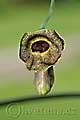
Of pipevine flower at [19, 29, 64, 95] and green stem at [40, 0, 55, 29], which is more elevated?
green stem at [40, 0, 55, 29]

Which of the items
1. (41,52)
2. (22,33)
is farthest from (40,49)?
(22,33)

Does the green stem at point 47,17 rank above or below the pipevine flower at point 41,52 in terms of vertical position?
above

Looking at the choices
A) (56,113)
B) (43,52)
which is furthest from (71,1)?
(56,113)

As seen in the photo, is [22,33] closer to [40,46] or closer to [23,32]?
[23,32]

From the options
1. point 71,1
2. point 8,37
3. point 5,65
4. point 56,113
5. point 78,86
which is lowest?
point 56,113

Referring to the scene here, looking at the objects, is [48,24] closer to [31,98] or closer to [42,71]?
[42,71]
